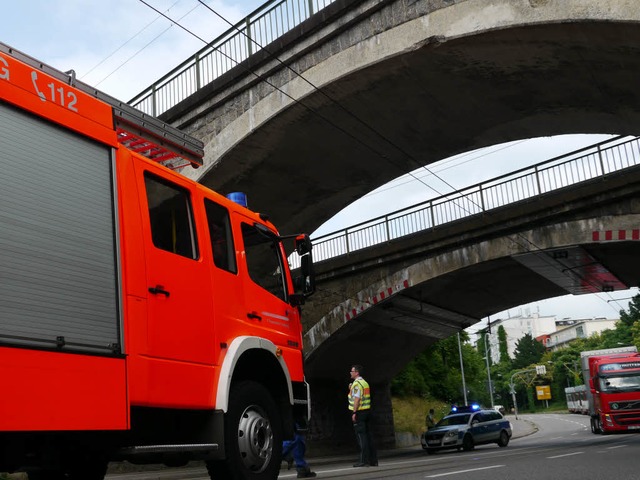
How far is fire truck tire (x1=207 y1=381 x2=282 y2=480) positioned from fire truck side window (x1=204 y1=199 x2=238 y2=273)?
1.07 m

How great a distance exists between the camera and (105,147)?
522 centimetres

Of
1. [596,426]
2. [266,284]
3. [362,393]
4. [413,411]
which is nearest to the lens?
[266,284]

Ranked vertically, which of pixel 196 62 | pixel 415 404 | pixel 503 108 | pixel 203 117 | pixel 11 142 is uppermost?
pixel 196 62

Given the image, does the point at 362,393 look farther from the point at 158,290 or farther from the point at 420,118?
the point at 158,290

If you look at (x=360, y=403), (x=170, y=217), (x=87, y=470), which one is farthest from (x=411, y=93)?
(x=87, y=470)

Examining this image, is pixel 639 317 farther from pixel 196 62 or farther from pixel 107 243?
pixel 107 243

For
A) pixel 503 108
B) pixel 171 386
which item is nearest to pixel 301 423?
pixel 171 386

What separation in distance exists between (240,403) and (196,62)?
1269cm

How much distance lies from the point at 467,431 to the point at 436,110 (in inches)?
502

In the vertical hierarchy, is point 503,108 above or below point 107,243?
above

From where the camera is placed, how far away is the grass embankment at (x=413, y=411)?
1399 inches

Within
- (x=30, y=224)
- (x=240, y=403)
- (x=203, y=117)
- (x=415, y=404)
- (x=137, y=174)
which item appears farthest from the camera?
(x=415, y=404)

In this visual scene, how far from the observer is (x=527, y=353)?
13112 centimetres

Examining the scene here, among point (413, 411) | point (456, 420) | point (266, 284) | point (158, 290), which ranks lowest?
point (413, 411)
